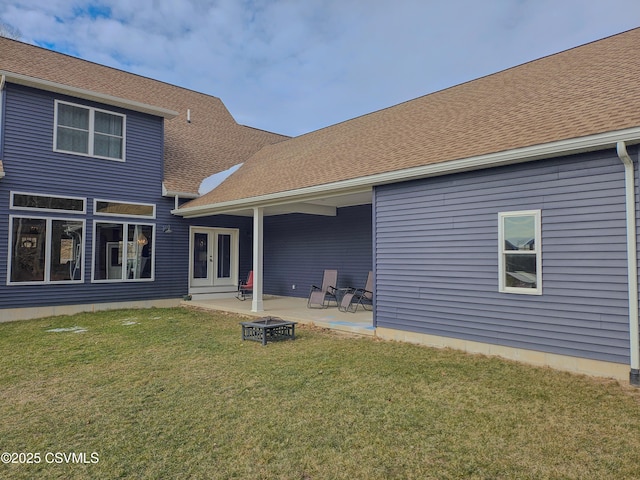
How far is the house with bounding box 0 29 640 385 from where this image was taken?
4.48 metres

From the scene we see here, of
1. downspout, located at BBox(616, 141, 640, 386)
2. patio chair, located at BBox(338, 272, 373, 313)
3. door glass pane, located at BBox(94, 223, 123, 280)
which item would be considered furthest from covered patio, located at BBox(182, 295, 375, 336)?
downspout, located at BBox(616, 141, 640, 386)

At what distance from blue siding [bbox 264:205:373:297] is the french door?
1.07m

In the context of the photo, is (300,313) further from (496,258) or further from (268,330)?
(496,258)

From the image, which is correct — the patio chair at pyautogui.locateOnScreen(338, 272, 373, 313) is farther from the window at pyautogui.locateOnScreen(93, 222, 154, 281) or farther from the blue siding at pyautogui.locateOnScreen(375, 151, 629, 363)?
the window at pyautogui.locateOnScreen(93, 222, 154, 281)

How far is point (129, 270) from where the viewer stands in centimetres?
1022

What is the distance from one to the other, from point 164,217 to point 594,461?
10.4 meters

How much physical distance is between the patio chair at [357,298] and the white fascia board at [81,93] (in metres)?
6.71

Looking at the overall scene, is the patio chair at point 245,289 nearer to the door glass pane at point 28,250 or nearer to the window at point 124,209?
the window at point 124,209

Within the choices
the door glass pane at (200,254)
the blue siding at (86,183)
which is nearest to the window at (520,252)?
the blue siding at (86,183)

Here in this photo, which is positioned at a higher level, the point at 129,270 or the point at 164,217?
the point at 164,217

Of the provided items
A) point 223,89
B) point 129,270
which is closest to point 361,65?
point 223,89

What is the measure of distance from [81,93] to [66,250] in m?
3.60

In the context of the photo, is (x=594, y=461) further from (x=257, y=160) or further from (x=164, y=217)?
(x=257, y=160)

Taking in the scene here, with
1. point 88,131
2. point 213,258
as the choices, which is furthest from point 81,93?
point 213,258
